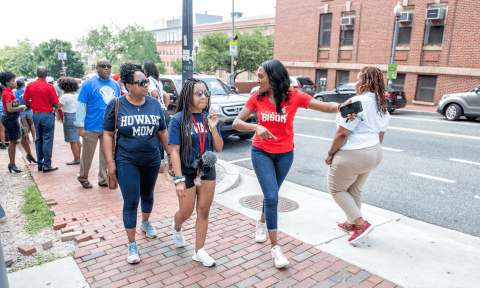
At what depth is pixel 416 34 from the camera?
21719mm

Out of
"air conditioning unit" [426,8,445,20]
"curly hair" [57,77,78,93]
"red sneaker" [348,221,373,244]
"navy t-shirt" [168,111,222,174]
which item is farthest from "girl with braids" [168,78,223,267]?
"air conditioning unit" [426,8,445,20]

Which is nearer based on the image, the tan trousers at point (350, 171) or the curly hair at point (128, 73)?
the curly hair at point (128, 73)

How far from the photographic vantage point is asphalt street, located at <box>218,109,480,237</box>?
514 centimetres

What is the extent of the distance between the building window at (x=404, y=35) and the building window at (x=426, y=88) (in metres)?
2.48

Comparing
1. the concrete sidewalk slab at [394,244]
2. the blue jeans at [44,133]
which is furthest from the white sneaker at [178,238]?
the blue jeans at [44,133]

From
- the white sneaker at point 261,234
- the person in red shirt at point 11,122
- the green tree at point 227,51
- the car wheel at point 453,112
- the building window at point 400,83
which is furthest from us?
the green tree at point 227,51

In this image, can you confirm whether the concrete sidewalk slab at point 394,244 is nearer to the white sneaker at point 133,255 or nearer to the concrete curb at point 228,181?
the concrete curb at point 228,181

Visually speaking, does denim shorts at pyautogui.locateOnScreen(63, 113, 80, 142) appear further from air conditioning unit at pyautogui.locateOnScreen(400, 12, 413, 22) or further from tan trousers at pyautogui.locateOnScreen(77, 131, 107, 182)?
air conditioning unit at pyautogui.locateOnScreen(400, 12, 413, 22)

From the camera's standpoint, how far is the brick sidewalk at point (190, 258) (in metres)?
3.14

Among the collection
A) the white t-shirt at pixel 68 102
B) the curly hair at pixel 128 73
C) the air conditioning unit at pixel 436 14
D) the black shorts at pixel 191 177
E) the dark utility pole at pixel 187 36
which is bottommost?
the black shorts at pixel 191 177

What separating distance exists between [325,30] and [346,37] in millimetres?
2130

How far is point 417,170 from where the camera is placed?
720 centimetres

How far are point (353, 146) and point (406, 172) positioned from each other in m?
4.08

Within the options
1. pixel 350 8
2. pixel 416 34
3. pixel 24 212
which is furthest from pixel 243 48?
pixel 24 212
